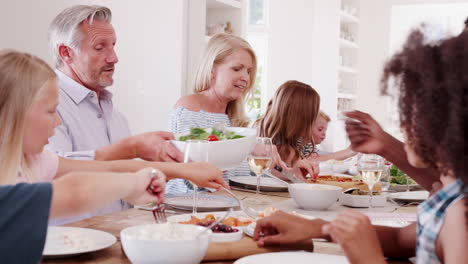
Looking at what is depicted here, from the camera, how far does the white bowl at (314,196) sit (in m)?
1.89

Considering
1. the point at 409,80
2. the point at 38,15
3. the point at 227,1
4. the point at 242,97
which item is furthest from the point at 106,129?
the point at 227,1

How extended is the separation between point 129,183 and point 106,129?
1.61 meters

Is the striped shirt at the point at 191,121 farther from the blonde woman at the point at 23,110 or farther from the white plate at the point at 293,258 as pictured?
the white plate at the point at 293,258

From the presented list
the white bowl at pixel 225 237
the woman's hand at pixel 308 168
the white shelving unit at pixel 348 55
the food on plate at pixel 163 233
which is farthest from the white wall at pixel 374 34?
the food on plate at pixel 163 233

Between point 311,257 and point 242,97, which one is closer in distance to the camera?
point 311,257

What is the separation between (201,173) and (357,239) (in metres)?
0.61

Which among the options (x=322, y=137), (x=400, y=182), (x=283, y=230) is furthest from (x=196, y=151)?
(x=322, y=137)

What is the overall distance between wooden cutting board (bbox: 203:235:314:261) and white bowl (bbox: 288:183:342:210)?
55cm

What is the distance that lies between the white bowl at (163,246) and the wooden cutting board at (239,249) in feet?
0.36

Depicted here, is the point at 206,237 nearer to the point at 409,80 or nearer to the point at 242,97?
the point at 409,80

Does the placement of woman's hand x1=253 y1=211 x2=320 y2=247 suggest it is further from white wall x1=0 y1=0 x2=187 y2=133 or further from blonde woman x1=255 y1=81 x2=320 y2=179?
white wall x1=0 y1=0 x2=187 y2=133

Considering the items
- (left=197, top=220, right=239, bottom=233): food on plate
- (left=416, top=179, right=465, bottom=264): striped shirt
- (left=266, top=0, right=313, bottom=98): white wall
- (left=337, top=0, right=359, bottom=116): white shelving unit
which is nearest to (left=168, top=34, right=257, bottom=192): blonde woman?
(left=197, top=220, right=239, bottom=233): food on plate

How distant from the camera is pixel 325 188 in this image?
1963 mm

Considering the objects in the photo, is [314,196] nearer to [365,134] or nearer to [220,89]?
[365,134]
